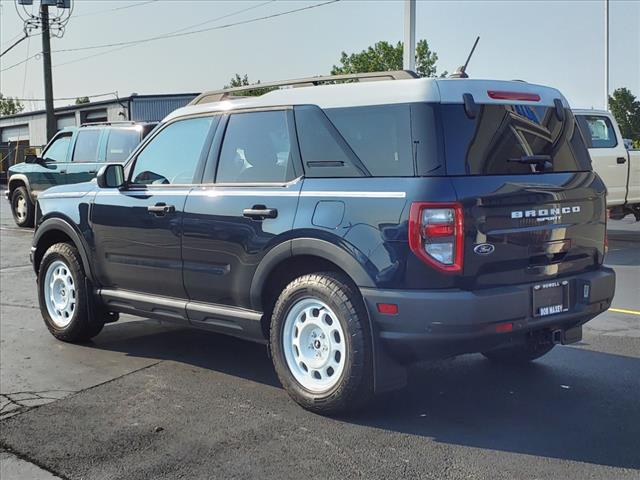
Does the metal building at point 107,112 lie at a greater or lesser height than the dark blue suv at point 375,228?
A: greater

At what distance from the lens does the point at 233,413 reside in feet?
14.4

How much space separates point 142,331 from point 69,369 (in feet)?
4.24

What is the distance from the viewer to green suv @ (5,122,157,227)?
13.4 metres

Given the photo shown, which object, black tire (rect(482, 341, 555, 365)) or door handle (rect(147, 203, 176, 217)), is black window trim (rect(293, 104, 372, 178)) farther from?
black tire (rect(482, 341, 555, 365))

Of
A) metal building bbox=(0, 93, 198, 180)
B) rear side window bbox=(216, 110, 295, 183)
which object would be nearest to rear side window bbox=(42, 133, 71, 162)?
rear side window bbox=(216, 110, 295, 183)

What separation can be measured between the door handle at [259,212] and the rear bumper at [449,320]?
850 mm

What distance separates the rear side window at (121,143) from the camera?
1322 centimetres

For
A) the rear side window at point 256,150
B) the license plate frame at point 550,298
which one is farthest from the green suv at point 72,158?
the license plate frame at point 550,298

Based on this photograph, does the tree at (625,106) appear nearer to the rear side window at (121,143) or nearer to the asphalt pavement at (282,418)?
the rear side window at (121,143)

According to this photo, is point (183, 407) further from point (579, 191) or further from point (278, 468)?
point (579, 191)

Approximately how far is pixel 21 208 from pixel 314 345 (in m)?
13.5

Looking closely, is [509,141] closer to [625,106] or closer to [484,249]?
[484,249]

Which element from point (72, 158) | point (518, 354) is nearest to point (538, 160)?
point (518, 354)

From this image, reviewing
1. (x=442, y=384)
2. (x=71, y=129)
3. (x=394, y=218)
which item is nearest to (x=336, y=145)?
(x=394, y=218)
